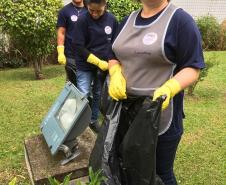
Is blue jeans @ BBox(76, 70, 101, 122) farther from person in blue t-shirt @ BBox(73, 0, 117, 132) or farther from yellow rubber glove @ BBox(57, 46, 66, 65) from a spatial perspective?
yellow rubber glove @ BBox(57, 46, 66, 65)

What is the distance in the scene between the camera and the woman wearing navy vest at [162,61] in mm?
2342

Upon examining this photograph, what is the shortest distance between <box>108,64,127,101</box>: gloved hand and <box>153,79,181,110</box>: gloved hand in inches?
11.9

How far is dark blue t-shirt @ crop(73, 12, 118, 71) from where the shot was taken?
410 cm

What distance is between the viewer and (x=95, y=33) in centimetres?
411

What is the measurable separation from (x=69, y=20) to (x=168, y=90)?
285 cm

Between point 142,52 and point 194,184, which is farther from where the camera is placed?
point 194,184

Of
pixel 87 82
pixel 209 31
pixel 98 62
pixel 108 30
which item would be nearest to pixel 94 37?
pixel 108 30

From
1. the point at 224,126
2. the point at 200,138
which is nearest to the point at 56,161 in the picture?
the point at 200,138

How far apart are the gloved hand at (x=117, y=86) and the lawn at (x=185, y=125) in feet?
4.57

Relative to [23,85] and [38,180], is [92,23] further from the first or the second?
[23,85]

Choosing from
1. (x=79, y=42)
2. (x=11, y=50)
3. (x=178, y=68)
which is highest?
(x=178, y=68)

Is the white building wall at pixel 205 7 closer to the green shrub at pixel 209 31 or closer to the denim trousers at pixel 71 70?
the green shrub at pixel 209 31

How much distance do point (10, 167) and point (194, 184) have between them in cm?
169

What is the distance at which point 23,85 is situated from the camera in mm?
7355
